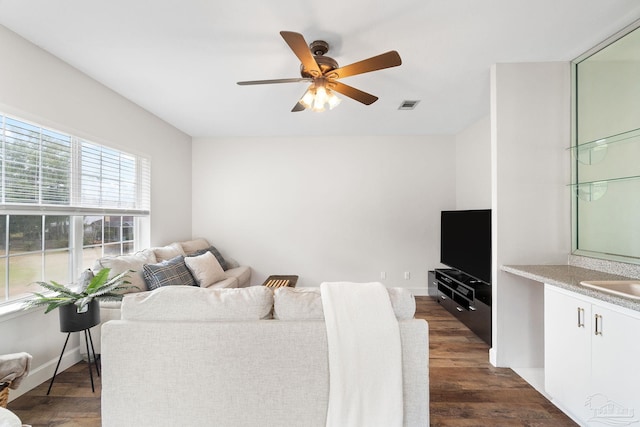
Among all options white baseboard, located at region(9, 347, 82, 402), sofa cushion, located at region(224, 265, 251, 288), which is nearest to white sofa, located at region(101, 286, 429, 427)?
white baseboard, located at region(9, 347, 82, 402)

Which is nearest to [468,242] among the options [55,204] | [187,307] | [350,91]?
[350,91]

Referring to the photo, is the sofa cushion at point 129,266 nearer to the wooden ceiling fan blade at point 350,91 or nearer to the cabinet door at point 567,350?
the wooden ceiling fan blade at point 350,91

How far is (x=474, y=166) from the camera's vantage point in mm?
3834

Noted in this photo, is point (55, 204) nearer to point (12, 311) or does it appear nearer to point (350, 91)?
point (12, 311)

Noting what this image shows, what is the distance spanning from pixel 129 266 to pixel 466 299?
11.5 ft

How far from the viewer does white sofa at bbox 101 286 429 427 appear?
53.1 inches

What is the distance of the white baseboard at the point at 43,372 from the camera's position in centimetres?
192

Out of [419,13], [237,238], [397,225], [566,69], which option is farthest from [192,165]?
[566,69]

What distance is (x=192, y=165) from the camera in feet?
14.4

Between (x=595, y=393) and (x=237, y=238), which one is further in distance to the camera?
(x=237, y=238)

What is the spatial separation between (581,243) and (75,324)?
388 centimetres

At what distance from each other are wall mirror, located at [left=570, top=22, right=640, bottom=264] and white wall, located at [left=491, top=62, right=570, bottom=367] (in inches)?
3.5

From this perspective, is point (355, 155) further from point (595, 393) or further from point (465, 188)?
point (595, 393)

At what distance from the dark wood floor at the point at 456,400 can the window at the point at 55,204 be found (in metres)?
0.74
